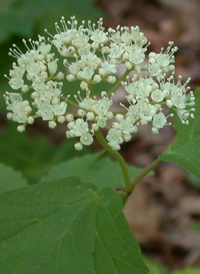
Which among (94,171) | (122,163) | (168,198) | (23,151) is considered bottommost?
(168,198)

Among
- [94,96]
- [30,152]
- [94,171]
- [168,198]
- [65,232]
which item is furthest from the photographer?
[168,198]

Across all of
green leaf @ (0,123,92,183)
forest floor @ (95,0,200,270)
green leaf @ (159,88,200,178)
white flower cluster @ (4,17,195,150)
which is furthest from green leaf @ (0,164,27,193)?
forest floor @ (95,0,200,270)

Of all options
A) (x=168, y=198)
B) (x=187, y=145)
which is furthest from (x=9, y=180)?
(x=168, y=198)

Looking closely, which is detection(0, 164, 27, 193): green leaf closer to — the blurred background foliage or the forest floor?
the blurred background foliage

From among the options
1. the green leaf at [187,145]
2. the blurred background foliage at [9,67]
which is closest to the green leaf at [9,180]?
the green leaf at [187,145]

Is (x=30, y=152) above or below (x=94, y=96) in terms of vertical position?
below

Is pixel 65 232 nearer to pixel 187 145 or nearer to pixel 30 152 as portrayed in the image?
pixel 187 145

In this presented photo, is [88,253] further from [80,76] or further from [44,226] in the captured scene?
[80,76]
